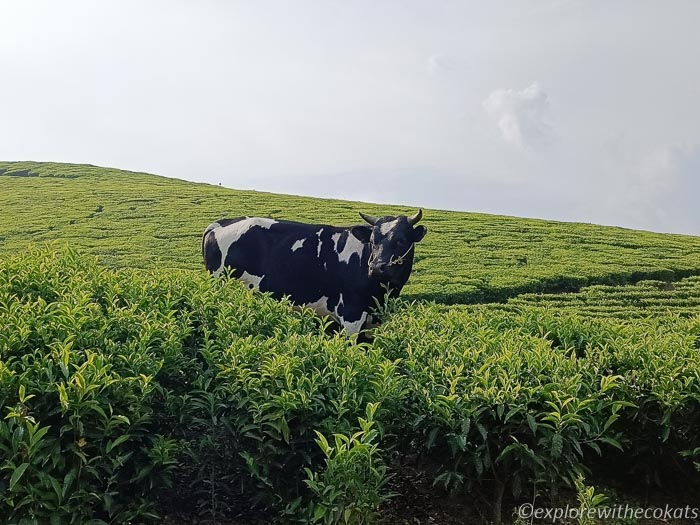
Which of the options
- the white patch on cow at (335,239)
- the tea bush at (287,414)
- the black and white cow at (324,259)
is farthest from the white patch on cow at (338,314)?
the tea bush at (287,414)

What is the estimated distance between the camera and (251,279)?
368 inches

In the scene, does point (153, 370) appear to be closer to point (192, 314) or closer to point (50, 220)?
point (192, 314)

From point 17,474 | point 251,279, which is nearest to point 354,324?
point 251,279

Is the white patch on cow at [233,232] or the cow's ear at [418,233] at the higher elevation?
the cow's ear at [418,233]

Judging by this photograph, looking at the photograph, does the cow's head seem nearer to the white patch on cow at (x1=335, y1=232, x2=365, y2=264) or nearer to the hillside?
the white patch on cow at (x1=335, y1=232, x2=365, y2=264)

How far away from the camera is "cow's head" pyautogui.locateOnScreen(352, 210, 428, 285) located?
7875mm

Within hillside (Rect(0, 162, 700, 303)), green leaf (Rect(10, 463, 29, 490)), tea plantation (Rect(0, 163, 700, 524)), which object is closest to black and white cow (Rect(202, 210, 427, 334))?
tea plantation (Rect(0, 163, 700, 524))

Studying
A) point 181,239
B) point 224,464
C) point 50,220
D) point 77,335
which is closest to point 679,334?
point 224,464

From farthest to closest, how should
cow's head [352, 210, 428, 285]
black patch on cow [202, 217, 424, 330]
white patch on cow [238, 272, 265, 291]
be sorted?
white patch on cow [238, 272, 265, 291], black patch on cow [202, 217, 424, 330], cow's head [352, 210, 428, 285]

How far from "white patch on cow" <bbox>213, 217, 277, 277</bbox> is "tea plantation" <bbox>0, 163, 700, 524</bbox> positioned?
2481mm

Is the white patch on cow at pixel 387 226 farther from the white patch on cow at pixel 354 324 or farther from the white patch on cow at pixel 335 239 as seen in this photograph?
the white patch on cow at pixel 354 324

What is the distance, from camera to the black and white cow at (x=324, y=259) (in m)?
8.09

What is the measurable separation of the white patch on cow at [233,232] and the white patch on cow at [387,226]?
6.57ft

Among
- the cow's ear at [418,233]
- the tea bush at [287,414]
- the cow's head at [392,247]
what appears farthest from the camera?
the cow's ear at [418,233]
